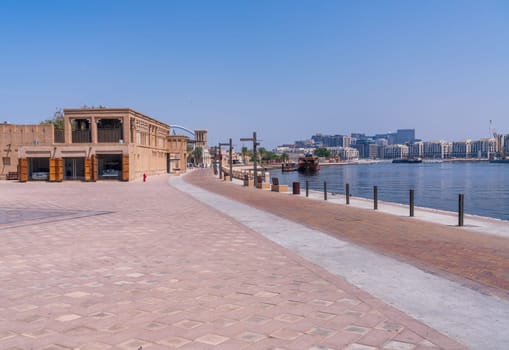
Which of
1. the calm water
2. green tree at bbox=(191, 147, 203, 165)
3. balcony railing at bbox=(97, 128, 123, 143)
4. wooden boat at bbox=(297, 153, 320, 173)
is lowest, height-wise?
the calm water

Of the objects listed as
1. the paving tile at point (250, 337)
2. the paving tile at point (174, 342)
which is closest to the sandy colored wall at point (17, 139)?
the paving tile at point (174, 342)

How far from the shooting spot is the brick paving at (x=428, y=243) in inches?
303

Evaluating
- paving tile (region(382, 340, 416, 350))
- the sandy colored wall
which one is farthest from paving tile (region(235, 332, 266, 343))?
the sandy colored wall

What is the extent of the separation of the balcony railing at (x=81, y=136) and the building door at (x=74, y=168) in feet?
9.46

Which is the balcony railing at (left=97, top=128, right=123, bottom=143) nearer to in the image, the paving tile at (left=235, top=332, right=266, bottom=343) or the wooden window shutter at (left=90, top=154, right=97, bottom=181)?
the wooden window shutter at (left=90, top=154, right=97, bottom=181)

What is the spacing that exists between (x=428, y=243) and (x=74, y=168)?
42911 millimetres

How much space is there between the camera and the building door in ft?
155

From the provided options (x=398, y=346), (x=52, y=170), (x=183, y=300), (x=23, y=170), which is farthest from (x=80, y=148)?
(x=398, y=346)

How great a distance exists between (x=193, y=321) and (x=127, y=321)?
79 cm

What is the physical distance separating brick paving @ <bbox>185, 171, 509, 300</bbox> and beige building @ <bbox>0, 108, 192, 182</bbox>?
33.0 m

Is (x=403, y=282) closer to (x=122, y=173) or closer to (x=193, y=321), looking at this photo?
(x=193, y=321)

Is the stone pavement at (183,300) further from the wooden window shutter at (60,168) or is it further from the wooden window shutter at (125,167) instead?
the wooden window shutter at (60,168)

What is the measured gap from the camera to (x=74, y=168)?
4728 cm

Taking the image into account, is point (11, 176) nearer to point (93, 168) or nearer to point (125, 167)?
point (93, 168)
